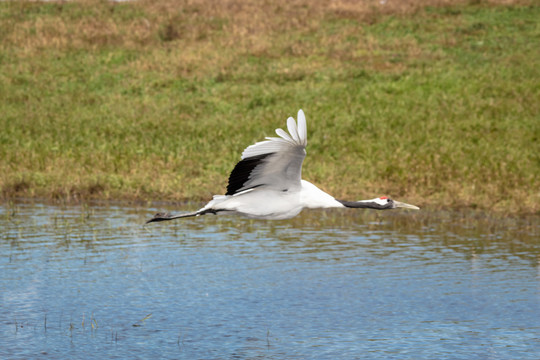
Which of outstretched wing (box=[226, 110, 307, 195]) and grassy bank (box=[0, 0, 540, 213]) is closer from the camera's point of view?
outstretched wing (box=[226, 110, 307, 195])

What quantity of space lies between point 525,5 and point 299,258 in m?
28.9

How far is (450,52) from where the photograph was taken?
31594 mm

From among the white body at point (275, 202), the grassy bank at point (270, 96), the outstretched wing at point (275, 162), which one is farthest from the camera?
the grassy bank at point (270, 96)

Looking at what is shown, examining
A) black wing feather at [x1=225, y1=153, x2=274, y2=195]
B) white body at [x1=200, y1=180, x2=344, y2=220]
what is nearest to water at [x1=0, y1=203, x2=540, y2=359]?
white body at [x1=200, y1=180, x2=344, y2=220]

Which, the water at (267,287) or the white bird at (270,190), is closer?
the white bird at (270,190)

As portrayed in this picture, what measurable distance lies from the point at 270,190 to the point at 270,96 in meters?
19.5

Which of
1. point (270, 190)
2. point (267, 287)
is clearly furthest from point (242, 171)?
point (267, 287)

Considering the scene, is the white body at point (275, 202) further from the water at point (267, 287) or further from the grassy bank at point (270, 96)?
the grassy bank at point (270, 96)

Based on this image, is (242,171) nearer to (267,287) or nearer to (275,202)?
(275,202)

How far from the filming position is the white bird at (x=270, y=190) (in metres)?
7.70

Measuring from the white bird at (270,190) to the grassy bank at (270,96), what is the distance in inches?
368

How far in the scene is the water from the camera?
834 centimetres

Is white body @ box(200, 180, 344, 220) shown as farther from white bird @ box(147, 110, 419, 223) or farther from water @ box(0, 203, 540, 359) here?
water @ box(0, 203, 540, 359)

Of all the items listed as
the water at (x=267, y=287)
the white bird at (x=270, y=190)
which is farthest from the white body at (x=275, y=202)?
the water at (x=267, y=287)
